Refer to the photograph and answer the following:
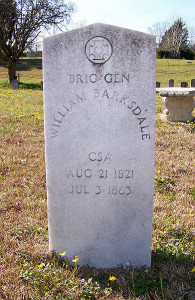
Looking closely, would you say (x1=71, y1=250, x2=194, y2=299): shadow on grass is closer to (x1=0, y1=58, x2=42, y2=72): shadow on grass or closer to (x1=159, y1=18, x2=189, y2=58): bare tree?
(x1=0, y1=58, x2=42, y2=72): shadow on grass

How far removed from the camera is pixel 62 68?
2221 mm

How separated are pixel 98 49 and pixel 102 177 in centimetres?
94

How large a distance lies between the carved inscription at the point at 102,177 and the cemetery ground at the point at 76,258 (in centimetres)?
55

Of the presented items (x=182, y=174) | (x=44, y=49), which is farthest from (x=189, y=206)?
(x=44, y=49)

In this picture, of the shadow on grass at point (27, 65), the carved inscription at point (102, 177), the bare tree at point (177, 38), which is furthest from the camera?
the bare tree at point (177, 38)

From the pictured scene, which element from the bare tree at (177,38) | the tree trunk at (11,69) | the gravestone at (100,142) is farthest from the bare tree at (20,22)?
the bare tree at (177,38)

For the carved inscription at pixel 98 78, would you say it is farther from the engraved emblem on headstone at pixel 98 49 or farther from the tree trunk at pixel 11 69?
the tree trunk at pixel 11 69

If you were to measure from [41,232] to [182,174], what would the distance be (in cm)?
218

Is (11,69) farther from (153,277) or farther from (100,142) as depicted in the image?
(153,277)

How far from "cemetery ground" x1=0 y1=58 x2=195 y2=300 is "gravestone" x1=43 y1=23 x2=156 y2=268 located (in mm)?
177

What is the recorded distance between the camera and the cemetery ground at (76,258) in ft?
7.16

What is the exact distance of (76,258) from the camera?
249cm

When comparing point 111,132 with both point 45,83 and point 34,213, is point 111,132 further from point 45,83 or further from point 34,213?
point 34,213

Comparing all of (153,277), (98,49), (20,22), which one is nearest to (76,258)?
(153,277)
